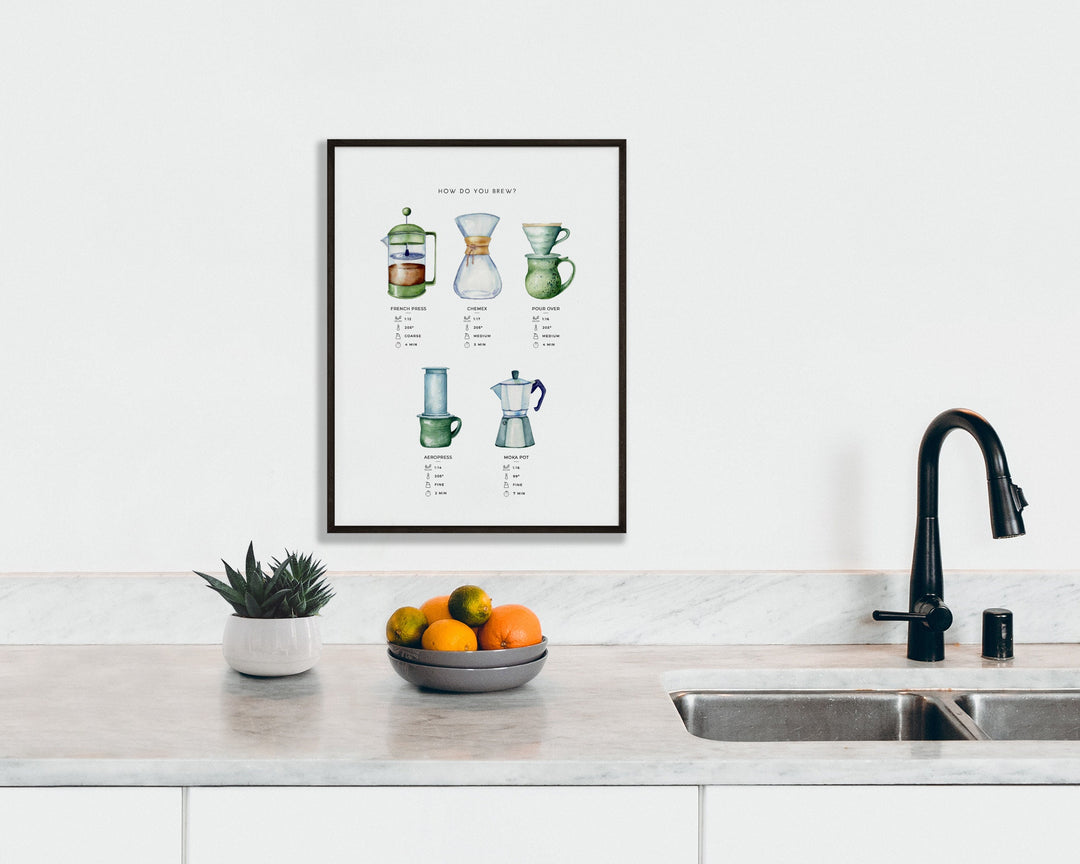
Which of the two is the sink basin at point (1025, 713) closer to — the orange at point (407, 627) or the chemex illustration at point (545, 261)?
the orange at point (407, 627)

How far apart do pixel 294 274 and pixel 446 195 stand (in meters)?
0.31

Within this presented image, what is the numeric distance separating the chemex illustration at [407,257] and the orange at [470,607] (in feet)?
2.00

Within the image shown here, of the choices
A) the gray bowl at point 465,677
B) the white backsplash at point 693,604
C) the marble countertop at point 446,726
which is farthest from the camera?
the white backsplash at point 693,604

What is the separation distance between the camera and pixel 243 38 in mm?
1810

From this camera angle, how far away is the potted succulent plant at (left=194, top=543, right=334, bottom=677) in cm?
Result: 152

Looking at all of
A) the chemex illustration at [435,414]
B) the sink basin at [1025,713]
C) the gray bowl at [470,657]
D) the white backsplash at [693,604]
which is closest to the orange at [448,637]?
the gray bowl at [470,657]

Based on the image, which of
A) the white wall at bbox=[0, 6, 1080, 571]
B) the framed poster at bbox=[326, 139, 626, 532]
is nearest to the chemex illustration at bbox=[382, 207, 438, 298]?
the framed poster at bbox=[326, 139, 626, 532]

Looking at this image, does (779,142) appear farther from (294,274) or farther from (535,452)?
(294,274)

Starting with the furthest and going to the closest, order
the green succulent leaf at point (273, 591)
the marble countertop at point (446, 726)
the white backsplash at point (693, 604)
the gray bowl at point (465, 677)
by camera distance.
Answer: the white backsplash at point (693, 604)
the green succulent leaf at point (273, 591)
the gray bowl at point (465, 677)
the marble countertop at point (446, 726)
